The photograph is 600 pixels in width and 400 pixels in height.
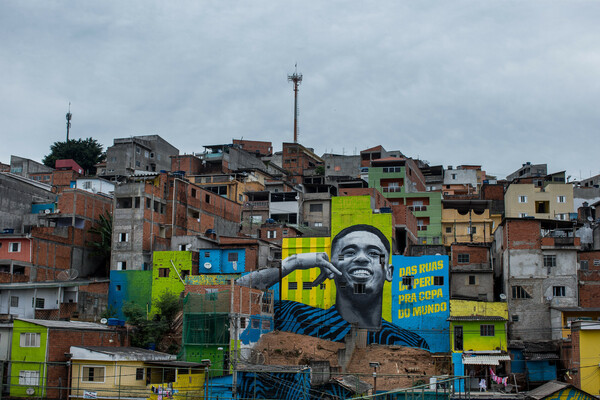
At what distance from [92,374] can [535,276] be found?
33.0 metres

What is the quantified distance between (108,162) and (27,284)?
168 feet

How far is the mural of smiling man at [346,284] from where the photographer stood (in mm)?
57750

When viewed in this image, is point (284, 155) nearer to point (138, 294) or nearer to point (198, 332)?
point (138, 294)

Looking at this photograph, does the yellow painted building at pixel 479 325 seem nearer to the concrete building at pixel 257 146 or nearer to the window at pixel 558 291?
the window at pixel 558 291

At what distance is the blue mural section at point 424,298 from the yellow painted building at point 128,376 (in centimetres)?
1899

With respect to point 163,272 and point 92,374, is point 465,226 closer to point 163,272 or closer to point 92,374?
point 163,272

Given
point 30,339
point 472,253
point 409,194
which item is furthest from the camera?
point 409,194

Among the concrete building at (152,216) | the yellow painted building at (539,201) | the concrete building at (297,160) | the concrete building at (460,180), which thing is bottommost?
the concrete building at (152,216)

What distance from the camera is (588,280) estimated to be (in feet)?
189

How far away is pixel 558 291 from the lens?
56.4m

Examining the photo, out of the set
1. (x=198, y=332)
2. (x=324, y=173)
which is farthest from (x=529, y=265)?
(x=324, y=173)

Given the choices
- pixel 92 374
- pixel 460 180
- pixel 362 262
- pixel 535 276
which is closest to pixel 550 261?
pixel 535 276

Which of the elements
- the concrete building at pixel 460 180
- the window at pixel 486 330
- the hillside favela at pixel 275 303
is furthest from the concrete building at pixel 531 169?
the window at pixel 486 330

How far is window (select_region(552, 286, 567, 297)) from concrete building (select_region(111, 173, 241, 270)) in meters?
29.1
